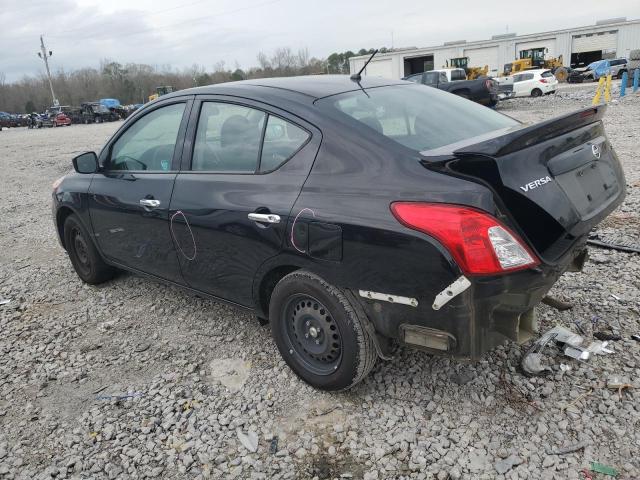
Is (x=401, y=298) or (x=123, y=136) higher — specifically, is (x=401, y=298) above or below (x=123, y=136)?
below

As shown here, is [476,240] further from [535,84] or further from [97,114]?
[97,114]

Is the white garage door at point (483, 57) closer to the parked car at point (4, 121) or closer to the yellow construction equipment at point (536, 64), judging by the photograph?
the yellow construction equipment at point (536, 64)

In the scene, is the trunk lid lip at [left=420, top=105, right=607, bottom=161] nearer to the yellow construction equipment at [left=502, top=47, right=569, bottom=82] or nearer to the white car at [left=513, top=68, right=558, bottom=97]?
the white car at [left=513, top=68, right=558, bottom=97]

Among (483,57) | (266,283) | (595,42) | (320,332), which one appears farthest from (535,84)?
(595,42)

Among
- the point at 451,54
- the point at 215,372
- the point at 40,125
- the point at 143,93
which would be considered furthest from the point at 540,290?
the point at 143,93

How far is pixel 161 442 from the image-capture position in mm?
2660

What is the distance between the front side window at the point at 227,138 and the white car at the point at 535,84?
26.9m

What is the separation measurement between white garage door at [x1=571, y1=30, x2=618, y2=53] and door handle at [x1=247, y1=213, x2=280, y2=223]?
6482cm

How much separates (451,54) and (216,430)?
65.2 metres

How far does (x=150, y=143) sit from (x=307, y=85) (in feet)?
4.47

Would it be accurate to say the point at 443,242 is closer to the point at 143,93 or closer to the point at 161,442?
the point at 161,442

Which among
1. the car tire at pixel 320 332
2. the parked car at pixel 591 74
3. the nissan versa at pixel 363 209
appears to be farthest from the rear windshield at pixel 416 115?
the parked car at pixel 591 74

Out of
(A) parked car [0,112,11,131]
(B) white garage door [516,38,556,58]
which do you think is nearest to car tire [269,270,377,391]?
(A) parked car [0,112,11,131]

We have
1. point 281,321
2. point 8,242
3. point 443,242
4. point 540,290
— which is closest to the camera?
point 443,242
